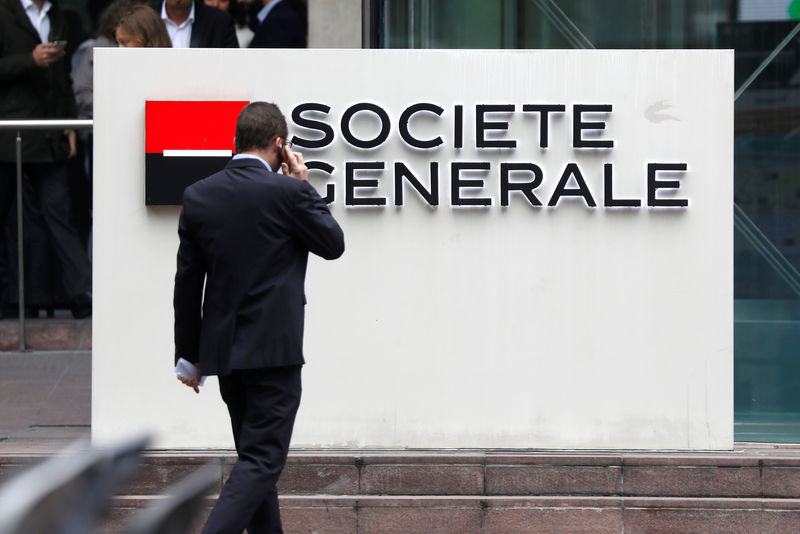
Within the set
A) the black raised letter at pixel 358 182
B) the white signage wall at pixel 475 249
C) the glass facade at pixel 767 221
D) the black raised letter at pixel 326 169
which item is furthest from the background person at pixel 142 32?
the glass facade at pixel 767 221

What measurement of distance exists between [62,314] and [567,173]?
4.83 meters

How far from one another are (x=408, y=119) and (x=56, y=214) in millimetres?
4090

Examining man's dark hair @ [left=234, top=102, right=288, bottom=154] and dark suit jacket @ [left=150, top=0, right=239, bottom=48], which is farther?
dark suit jacket @ [left=150, top=0, right=239, bottom=48]

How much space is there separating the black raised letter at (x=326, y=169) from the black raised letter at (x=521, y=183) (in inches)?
33.9

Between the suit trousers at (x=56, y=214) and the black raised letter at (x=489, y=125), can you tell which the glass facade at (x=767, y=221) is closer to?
the black raised letter at (x=489, y=125)

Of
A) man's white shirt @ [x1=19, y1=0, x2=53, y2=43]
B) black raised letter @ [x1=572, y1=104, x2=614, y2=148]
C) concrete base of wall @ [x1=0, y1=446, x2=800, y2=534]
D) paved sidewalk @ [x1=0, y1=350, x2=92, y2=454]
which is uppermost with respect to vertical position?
man's white shirt @ [x1=19, y1=0, x2=53, y2=43]

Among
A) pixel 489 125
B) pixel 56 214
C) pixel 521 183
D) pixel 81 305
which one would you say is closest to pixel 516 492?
pixel 521 183

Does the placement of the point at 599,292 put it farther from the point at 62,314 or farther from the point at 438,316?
the point at 62,314

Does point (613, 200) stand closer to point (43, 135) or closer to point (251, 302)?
point (251, 302)

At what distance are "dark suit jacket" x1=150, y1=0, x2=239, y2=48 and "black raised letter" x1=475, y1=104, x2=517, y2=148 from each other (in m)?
3.26

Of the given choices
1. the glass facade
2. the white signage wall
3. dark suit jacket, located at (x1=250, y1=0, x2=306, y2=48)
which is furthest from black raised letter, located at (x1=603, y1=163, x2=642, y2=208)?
dark suit jacket, located at (x1=250, y1=0, x2=306, y2=48)

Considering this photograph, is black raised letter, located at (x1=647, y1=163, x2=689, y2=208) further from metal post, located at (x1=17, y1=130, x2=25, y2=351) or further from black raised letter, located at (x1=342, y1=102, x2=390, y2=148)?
metal post, located at (x1=17, y1=130, x2=25, y2=351)

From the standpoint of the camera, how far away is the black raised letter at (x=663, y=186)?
21.3 ft

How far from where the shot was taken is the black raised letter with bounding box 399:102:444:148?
6488 millimetres
